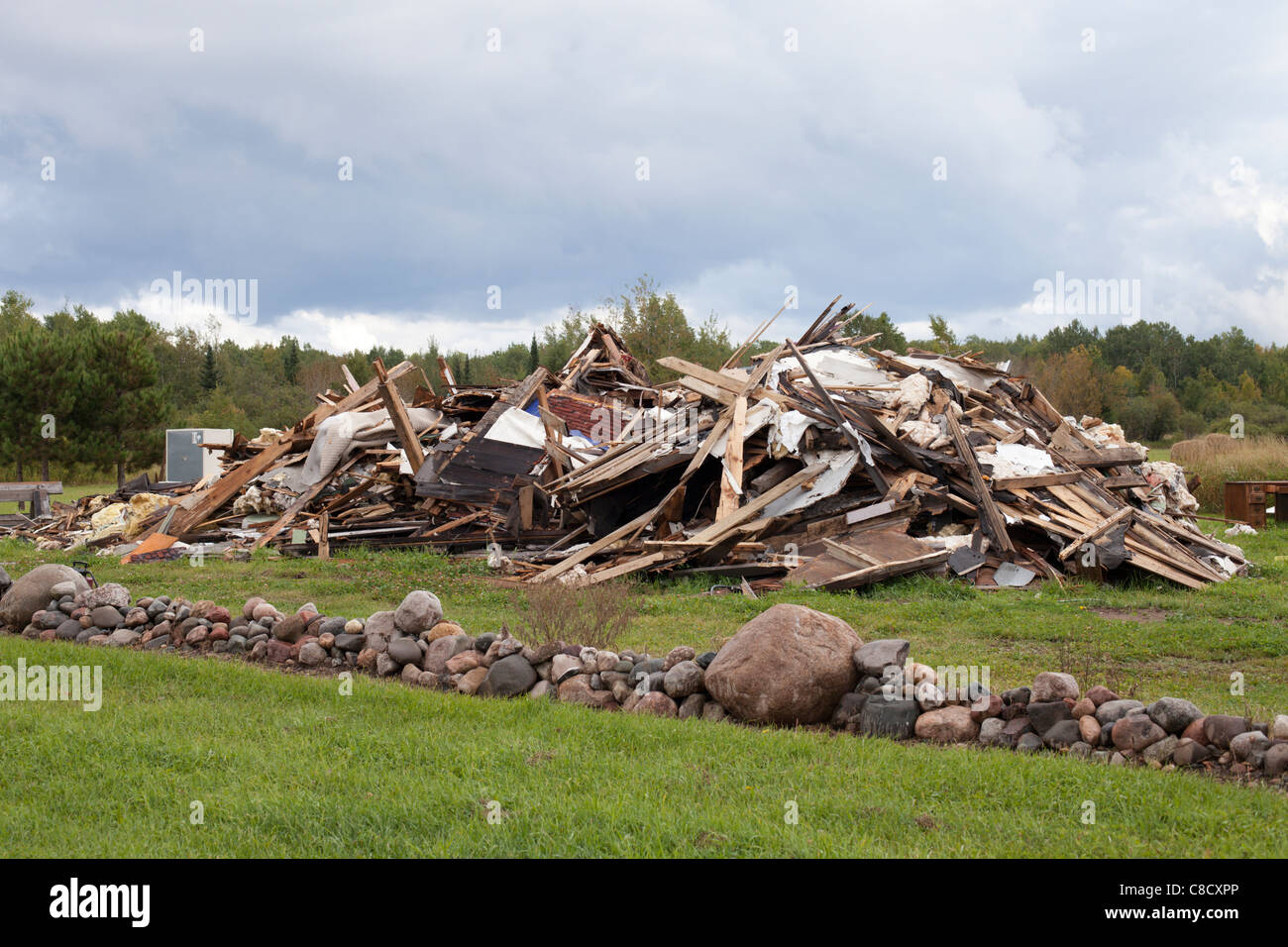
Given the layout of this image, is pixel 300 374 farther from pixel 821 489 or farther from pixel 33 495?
pixel 821 489

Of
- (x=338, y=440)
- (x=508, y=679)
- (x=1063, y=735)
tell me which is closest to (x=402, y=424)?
(x=338, y=440)

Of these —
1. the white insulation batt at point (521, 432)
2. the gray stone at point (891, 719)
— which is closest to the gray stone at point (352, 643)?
the gray stone at point (891, 719)

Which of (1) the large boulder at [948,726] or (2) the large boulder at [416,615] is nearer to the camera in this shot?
(1) the large boulder at [948,726]

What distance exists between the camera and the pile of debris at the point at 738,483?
11.3 metres

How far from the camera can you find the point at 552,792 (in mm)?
4328

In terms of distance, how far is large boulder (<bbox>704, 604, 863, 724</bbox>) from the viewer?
5.55m

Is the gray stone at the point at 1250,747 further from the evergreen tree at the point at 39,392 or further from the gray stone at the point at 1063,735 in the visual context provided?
the evergreen tree at the point at 39,392

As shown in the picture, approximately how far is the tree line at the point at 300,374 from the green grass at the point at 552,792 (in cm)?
1511

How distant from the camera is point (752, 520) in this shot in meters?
11.8

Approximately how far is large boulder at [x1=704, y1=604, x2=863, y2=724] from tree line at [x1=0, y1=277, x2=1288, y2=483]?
14.2 metres

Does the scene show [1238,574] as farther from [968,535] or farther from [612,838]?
[612,838]

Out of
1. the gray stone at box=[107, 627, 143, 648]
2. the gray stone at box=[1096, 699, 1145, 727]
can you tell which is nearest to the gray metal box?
the gray stone at box=[107, 627, 143, 648]
